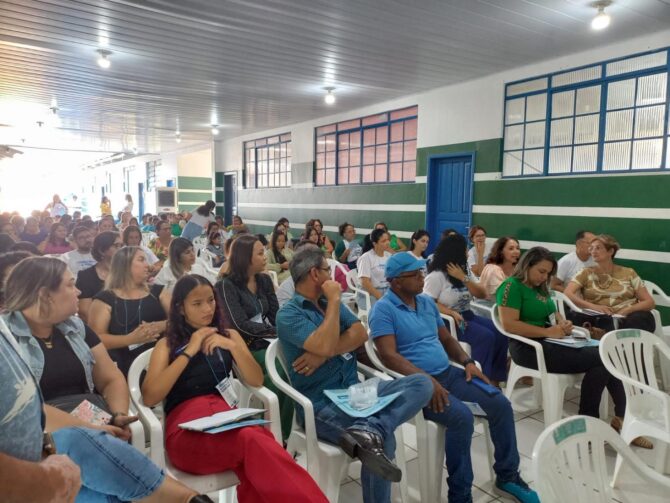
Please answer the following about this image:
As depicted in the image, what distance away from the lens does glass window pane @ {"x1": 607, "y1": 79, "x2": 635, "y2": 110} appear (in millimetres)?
5117

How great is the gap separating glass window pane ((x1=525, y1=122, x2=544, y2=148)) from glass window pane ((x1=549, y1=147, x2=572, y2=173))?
19 centimetres

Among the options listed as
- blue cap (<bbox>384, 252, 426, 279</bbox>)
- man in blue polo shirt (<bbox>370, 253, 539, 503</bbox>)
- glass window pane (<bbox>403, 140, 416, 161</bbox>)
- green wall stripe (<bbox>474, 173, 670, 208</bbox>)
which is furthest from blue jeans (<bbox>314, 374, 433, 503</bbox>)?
glass window pane (<bbox>403, 140, 416, 161</bbox>)

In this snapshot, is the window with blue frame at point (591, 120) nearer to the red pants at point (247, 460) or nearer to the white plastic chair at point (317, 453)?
the white plastic chair at point (317, 453)

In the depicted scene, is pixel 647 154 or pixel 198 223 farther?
pixel 198 223

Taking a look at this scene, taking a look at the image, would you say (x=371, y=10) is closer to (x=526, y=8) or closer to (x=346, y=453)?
(x=526, y=8)

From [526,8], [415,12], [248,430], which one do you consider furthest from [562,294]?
[248,430]

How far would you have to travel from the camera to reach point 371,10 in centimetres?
435

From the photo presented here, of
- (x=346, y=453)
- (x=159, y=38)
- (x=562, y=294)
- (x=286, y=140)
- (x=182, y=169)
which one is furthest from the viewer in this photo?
(x=182, y=169)

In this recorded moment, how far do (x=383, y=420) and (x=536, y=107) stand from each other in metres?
5.27

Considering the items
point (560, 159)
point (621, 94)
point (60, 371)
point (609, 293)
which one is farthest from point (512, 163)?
point (60, 371)

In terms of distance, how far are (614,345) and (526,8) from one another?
317 cm

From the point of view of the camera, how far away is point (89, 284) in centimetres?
332

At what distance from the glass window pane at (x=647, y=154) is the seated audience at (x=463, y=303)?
8.78 feet

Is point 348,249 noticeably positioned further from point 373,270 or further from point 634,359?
point 634,359
